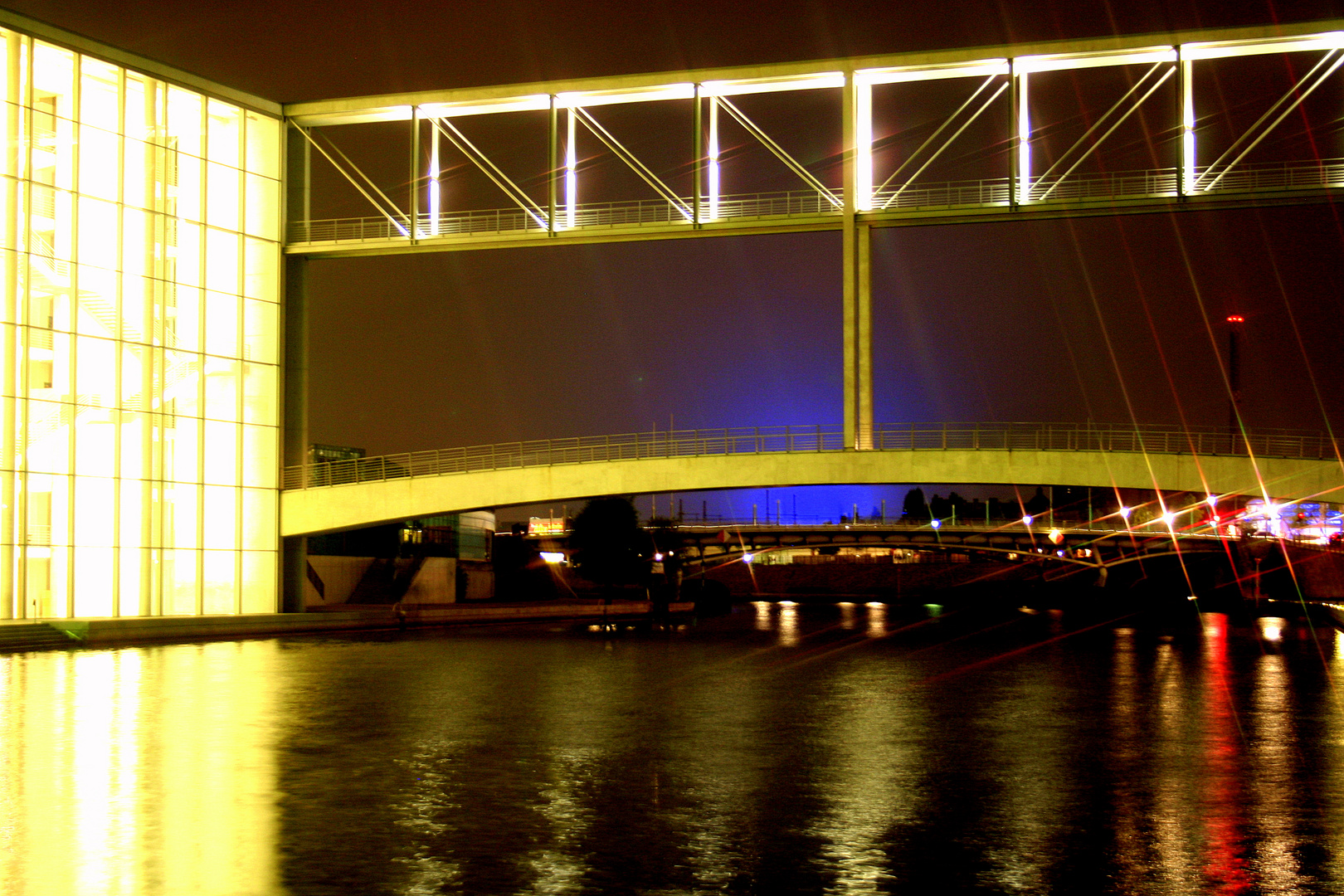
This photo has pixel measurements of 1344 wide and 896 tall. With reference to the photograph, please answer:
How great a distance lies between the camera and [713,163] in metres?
38.9

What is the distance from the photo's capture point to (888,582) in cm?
11575

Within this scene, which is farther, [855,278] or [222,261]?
[222,261]

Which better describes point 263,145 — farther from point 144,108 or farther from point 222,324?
point 222,324

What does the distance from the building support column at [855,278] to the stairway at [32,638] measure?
20545 mm

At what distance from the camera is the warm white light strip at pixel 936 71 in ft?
123

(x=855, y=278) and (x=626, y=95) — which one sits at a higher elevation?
(x=626, y=95)

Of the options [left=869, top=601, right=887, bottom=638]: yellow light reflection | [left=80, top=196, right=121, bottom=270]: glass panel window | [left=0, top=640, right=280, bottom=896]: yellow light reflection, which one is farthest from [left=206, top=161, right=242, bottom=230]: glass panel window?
[left=869, top=601, right=887, bottom=638]: yellow light reflection

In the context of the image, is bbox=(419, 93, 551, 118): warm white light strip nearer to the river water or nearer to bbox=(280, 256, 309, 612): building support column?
bbox=(280, 256, 309, 612): building support column

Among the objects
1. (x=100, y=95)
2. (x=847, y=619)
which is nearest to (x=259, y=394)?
(x=100, y=95)

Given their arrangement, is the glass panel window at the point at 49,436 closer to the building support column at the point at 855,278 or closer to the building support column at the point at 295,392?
the building support column at the point at 295,392

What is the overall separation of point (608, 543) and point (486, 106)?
43.6 metres

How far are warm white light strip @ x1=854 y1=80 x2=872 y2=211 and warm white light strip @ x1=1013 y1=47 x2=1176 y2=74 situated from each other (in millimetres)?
4086

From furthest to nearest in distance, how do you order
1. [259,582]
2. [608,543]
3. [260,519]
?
1. [608,543]
2. [259,582]
3. [260,519]

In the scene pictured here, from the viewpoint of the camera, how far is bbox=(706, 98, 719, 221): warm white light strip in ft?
127
